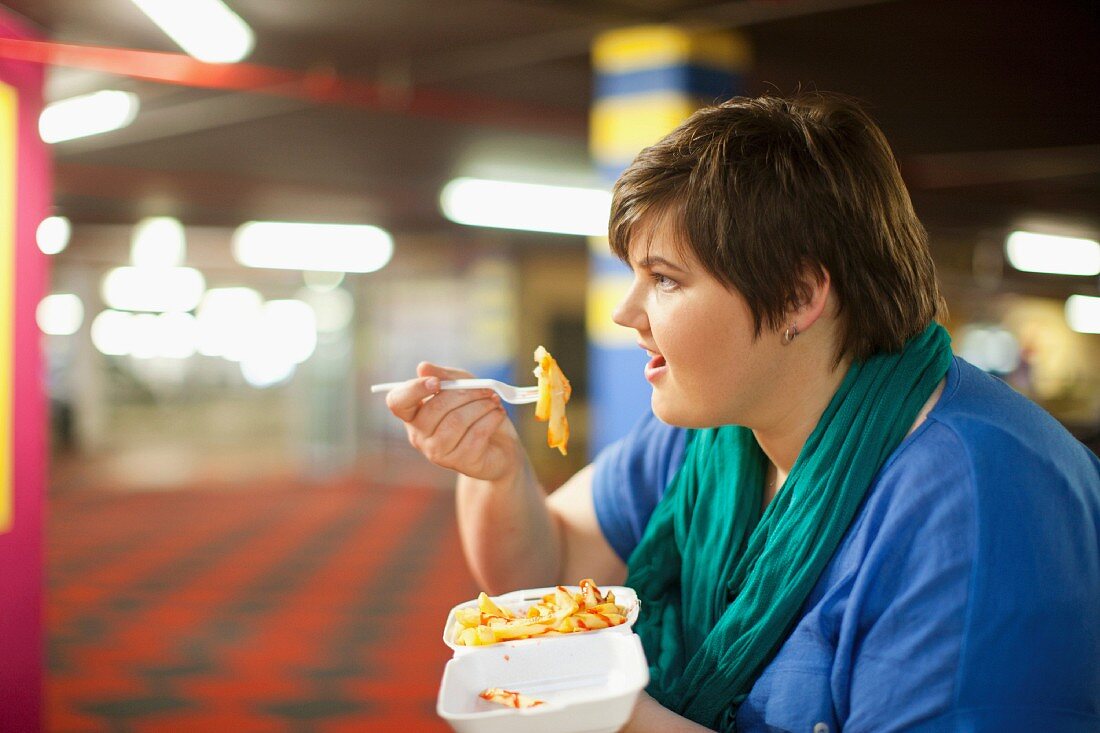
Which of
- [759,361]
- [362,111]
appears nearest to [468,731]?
[759,361]

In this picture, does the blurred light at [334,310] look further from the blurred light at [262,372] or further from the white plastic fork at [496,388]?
the white plastic fork at [496,388]

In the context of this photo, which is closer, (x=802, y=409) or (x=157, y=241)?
(x=802, y=409)

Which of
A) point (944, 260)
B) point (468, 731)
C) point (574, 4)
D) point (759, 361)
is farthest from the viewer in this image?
point (944, 260)

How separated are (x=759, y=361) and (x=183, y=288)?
18878 mm

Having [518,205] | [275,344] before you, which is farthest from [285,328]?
[518,205]

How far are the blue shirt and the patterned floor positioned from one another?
319 centimetres

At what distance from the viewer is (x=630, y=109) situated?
5695 millimetres

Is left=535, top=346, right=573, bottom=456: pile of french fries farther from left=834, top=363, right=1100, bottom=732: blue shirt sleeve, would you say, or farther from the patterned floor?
the patterned floor

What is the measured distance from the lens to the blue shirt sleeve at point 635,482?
1.95 m

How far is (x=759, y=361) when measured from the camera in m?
1.49

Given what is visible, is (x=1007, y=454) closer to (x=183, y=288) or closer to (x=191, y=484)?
(x=191, y=484)

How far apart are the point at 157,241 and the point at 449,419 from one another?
13.6m

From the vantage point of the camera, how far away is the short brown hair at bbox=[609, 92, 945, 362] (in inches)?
55.6

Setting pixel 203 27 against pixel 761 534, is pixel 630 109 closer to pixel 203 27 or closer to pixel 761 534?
pixel 203 27
